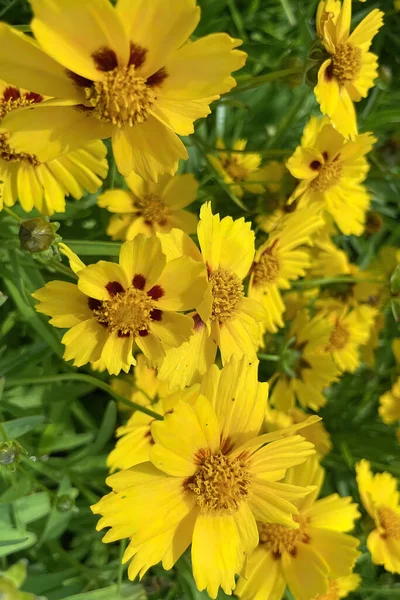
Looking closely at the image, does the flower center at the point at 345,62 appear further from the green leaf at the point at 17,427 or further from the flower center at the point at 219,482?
the green leaf at the point at 17,427

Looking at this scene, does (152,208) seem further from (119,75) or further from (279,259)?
(119,75)

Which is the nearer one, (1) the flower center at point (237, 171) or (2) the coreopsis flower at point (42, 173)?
(2) the coreopsis flower at point (42, 173)

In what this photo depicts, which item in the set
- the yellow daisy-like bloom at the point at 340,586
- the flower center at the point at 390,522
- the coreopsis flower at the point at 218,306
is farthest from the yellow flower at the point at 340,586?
the coreopsis flower at the point at 218,306

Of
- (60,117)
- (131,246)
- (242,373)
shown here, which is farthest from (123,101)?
(242,373)

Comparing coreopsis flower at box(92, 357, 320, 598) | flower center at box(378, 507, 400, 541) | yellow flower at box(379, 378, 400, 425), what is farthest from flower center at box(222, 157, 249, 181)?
flower center at box(378, 507, 400, 541)


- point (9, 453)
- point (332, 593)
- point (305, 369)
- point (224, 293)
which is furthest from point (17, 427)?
point (332, 593)

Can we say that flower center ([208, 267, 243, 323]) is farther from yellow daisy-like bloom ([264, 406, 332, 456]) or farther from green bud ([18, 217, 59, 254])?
yellow daisy-like bloom ([264, 406, 332, 456])
